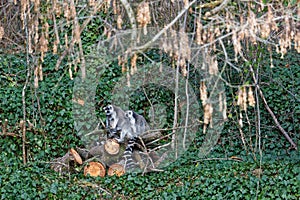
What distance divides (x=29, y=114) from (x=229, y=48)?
10.8 ft

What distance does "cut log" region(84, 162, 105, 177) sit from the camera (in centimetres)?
734

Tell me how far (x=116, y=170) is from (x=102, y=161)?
243mm

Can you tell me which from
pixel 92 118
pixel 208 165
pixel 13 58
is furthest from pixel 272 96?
pixel 13 58

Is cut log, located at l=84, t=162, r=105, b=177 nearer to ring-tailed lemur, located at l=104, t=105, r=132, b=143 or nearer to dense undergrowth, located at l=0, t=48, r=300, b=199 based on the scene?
dense undergrowth, located at l=0, t=48, r=300, b=199

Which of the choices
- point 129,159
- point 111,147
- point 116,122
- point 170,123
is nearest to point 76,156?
point 111,147

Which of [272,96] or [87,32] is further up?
[87,32]

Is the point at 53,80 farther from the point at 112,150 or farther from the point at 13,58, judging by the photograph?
the point at 112,150

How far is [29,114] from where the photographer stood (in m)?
8.27

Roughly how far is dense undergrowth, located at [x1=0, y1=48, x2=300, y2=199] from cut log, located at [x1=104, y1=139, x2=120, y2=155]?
0.43 meters

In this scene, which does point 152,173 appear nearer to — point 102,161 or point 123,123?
point 102,161

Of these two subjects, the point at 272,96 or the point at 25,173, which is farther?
the point at 272,96

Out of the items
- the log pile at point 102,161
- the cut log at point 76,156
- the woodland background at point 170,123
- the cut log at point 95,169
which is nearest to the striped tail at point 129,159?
the log pile at point 102,161

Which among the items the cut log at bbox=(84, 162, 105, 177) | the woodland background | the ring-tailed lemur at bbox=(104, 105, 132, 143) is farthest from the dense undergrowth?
the ring-tailed lemur at bbox=(104, 105, 132, 143)

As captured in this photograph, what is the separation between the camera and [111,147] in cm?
747
